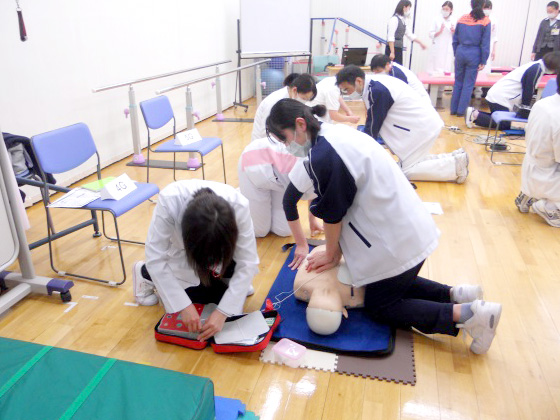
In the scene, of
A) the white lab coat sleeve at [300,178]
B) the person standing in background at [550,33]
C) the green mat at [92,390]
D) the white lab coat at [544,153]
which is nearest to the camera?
the green mat at [92,390]

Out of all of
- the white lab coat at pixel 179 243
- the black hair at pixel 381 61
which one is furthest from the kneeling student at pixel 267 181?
the black hair at pixel 381 61

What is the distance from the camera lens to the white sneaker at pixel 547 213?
9.93 ft

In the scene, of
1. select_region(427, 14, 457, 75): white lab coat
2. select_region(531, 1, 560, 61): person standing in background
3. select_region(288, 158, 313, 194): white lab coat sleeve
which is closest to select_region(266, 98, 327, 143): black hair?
select_region(288, 158, 313, 194): white lab coat sleeve

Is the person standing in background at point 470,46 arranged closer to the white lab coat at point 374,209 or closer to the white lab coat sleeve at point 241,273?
the white lab coat at point 374,209

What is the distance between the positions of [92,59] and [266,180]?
7.62 feet

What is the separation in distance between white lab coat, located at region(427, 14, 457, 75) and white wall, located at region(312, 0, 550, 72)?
Answer: 64 centimetres

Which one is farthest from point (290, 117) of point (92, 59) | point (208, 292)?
point (92, 59)

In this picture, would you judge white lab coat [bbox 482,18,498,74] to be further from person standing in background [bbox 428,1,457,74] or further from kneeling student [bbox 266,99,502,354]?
kneeling student [bbox 266,99,502,354]

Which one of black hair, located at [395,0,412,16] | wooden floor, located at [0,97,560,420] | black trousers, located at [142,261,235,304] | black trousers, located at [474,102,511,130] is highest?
black hair, located at [395,0,412,16]

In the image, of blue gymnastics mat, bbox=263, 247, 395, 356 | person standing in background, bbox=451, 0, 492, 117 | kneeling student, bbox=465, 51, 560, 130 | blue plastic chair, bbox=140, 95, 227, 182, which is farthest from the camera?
person standing in background, bbox=451, 0, 492, 117

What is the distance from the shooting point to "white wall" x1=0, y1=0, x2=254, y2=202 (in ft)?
10.5

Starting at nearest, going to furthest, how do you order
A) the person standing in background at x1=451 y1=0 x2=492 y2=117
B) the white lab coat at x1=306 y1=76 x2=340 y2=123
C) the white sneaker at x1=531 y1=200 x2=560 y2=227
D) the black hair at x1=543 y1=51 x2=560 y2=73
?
the white sneaker at x1=531 y1=200 x2=560 y2=227, the white lab coat at x1=306 y1=76 x2=340 y2=123, the black hair at x1=543 y1=51 x2=560 y2=73, the person standing in background at x1=451 y1=0 x2=492 y2=117

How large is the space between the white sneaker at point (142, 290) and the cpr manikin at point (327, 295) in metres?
0.71

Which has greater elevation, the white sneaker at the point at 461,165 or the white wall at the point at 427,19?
the white wall at the point at 427,19
